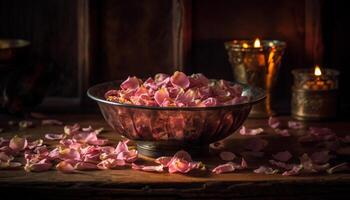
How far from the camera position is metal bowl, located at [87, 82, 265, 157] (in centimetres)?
130

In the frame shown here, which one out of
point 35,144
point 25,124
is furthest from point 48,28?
point 35,144

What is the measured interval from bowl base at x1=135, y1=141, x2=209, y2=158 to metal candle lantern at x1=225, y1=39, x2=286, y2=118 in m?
0.39

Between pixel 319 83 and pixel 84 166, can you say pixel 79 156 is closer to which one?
pixel 84 166

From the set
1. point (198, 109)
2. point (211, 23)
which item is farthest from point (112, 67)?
point (198, 109)

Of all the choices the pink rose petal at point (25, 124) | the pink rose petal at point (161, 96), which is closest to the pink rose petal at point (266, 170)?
the pink rose petal at point (161, 96)

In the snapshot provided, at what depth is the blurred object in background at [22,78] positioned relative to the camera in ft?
5.66

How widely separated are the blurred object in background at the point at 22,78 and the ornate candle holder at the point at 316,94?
0.65 metres

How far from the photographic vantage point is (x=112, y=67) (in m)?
1.88

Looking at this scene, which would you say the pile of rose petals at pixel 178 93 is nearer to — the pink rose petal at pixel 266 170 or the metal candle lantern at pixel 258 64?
the pink rose petal at pixel 266 170

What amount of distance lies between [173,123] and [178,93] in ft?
0.26

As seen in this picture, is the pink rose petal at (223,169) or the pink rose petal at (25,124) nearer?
the pink rose petal at (223,169)

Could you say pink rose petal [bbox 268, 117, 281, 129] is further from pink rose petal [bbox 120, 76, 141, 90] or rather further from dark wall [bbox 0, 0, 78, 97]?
dark wall [bbox 0, 0, 78, 97]

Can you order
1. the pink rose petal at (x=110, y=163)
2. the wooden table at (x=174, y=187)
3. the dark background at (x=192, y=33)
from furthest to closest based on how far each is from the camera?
1. the dark background at (x=192, y=33)
2. the pink rose petal at (x=110, y=163)
3. the wooden table at (x=174, y=187)

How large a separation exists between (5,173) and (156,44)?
71 centimetres
